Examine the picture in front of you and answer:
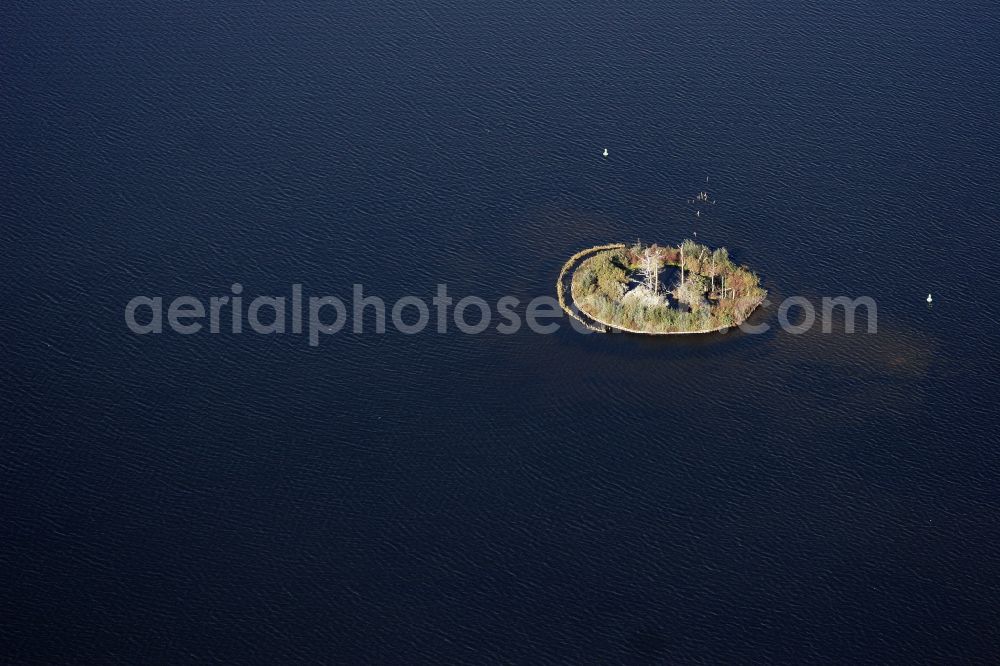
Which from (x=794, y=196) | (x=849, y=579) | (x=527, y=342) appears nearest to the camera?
(x=849, y=579)

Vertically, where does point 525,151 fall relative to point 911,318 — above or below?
above

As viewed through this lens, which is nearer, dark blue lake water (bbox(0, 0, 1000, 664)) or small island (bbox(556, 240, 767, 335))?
dark blue lake water (bbox(0, 0, 1000, 664))

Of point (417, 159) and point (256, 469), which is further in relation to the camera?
point (417, 159)

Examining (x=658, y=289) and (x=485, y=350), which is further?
(x=658, y=289)

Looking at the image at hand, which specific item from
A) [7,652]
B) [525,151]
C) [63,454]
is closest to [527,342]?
[525,151]

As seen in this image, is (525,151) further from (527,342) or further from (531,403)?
(531,403)
